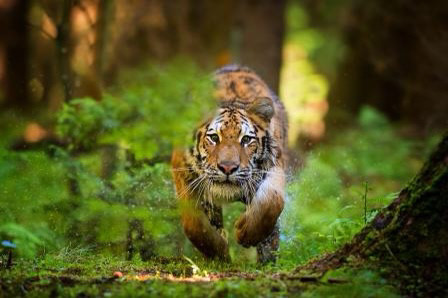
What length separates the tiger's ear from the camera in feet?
25.8

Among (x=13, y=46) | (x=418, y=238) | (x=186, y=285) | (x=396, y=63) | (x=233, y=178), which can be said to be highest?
(x=13, y=46)

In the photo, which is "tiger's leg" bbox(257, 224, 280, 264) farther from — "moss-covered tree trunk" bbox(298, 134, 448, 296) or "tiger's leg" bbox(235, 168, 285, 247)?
"moss-covered tree trunk" bbox(298, 134, 448, 296)

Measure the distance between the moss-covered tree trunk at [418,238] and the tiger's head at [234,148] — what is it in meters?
2.49

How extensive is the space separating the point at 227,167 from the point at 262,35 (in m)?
8.39

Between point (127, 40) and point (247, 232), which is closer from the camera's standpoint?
point (247, 232)

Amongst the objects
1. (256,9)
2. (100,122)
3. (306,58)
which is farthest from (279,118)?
(306,58)

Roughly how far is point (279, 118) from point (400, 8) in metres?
10.4

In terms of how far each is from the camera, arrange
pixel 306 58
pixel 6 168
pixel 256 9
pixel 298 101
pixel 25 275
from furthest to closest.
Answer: pixel 306 58 < pixel 298 101 < pixel 256 9 < pixel 6 168 < pixel 25 275

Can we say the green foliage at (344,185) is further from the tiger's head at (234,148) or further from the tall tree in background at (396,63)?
the tall tree in background at (396,63)

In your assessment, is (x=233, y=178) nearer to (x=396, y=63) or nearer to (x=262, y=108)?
(x=262, y=108)

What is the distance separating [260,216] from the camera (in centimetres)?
746

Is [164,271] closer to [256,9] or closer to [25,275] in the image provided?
[25,275]

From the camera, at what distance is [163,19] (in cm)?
2097

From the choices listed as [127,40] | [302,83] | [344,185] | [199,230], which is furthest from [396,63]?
[199,230]
